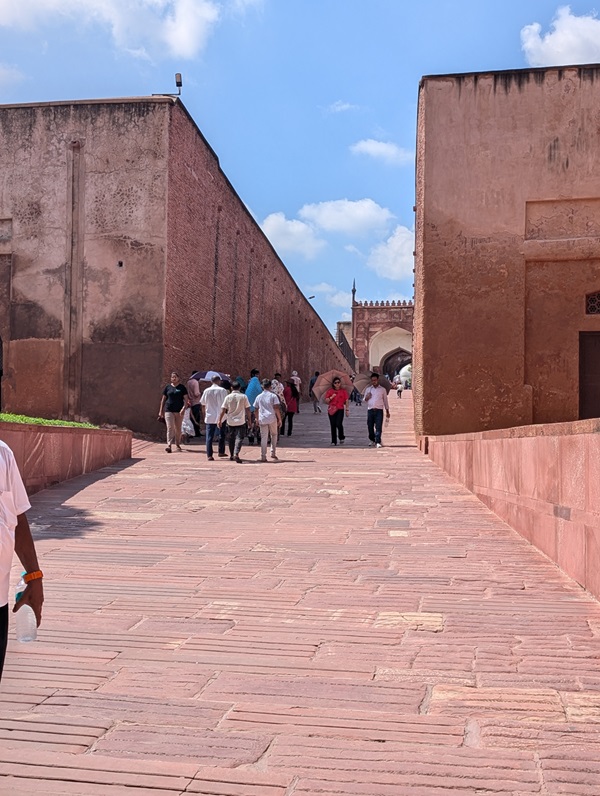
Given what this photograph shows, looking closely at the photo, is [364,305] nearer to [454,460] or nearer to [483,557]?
[454,460]

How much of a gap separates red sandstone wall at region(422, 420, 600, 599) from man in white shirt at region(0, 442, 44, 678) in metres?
3.07

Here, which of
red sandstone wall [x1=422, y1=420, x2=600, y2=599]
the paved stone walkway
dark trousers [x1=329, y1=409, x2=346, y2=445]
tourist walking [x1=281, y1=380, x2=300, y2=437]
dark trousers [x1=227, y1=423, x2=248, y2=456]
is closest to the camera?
the paved stone walkway

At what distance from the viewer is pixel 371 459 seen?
42.2 feet

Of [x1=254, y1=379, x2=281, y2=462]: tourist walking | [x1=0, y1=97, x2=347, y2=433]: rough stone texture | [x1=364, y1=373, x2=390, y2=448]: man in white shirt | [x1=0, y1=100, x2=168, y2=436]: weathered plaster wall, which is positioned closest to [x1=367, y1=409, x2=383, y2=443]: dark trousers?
[x1=364, y1=373, x2=390, y2=448]: man in white shirt

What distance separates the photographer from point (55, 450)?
9.84 m

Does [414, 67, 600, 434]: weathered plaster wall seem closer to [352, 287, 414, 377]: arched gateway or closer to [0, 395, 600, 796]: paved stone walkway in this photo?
[0, 395, 600, 796]: paved stone walkway

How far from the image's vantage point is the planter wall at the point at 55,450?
29.3ft

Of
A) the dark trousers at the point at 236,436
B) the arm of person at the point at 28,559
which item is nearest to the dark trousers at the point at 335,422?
the dark trousers at the point at 236,436

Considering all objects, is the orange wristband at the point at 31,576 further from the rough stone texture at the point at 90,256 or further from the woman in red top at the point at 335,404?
the rough stone texture at the point at 90,256

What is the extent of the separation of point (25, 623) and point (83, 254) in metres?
15.6

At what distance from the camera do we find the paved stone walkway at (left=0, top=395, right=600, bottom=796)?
8.36 ft

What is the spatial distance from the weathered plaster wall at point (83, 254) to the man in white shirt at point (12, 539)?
14545mm

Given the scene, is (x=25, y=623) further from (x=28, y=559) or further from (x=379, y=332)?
(x=379, y=332)

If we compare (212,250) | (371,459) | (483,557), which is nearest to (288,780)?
(483,557)
